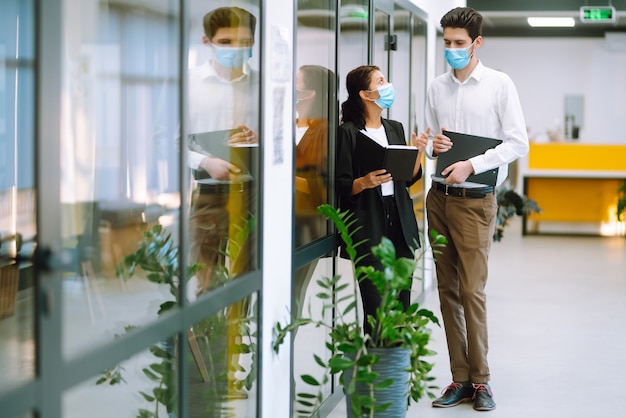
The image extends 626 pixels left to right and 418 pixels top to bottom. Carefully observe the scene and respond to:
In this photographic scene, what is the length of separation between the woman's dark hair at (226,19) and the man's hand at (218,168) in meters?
0.38

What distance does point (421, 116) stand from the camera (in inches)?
298

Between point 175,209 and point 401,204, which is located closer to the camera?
point 175,209

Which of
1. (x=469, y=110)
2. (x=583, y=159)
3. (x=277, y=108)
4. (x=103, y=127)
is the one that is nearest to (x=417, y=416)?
(x=469, y=110)

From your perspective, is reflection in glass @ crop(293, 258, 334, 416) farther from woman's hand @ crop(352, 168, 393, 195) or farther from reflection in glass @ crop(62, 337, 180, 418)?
reflection in glass @ crop(62, 337, 180, 418)

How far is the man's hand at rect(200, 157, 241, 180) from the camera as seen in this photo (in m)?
2.94

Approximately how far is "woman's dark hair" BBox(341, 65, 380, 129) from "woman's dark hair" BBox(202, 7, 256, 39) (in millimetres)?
1133

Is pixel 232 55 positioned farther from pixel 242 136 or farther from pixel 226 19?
pixel 242 136

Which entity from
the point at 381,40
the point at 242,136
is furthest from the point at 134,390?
the point at 381,40

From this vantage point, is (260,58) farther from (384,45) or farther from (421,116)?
(421,116)

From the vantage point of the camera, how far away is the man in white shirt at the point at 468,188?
176 inches

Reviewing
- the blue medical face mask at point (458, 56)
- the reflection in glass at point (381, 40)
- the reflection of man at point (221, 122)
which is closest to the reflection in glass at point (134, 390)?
the reflection of man at point (221, 122)

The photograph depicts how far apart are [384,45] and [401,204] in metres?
1.63

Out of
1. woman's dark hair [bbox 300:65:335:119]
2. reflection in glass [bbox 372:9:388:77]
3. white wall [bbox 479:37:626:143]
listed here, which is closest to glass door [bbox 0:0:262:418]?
woman's dark hair [bbox 300:65:335:119]

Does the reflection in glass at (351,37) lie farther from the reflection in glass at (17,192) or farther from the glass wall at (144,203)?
the reflection in glass at (17,192)
